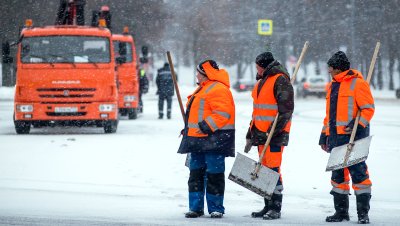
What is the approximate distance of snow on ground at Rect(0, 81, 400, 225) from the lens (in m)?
8.32

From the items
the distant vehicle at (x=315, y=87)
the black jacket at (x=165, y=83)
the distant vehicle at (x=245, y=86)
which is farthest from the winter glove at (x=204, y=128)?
the distant vehicle at (x=245, y=86)

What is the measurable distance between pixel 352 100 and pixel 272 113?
73 centimetres

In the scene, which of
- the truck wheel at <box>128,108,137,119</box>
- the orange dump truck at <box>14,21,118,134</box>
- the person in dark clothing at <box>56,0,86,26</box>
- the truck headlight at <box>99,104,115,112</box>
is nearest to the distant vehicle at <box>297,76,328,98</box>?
the truck wheel at <box>128,108,137,119</box>

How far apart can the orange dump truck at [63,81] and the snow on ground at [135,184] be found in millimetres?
961

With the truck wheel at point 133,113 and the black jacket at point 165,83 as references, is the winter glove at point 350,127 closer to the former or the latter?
the black jacket at point 165,83

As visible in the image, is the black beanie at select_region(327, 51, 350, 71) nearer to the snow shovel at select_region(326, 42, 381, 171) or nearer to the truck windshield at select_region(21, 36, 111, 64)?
the snow shovel at select_region(326, 42, 381, 171)

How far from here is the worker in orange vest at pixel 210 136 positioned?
27.1 ft

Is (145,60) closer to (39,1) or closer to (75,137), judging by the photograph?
(75,137)

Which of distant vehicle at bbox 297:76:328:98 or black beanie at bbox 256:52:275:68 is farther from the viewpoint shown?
distant vehicle at bbox 297:76:328:98

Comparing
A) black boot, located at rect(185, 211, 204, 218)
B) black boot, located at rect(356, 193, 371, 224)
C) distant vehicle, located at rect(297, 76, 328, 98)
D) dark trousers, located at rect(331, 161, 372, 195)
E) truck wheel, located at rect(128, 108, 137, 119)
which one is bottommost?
distant vehicle, located at rect(297, 76, 328, 98)

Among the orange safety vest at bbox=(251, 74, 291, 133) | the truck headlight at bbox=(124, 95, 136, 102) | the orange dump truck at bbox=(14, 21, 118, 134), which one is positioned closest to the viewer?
the orange safety vest at bbox=(251, 74, 291, 133)

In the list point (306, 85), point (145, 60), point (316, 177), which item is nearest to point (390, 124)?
point (145, 60)

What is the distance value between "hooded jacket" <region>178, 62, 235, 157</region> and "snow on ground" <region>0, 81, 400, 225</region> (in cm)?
66

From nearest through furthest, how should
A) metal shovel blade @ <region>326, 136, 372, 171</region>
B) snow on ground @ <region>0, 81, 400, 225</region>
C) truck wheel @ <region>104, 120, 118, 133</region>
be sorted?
metal shovel blade @ <region>326, 136, 372, 171</region> < snow on ground @ <region>0, 81, 400, 225</region> < truck wheel @ <region>104, 120, 118, 133</region>
